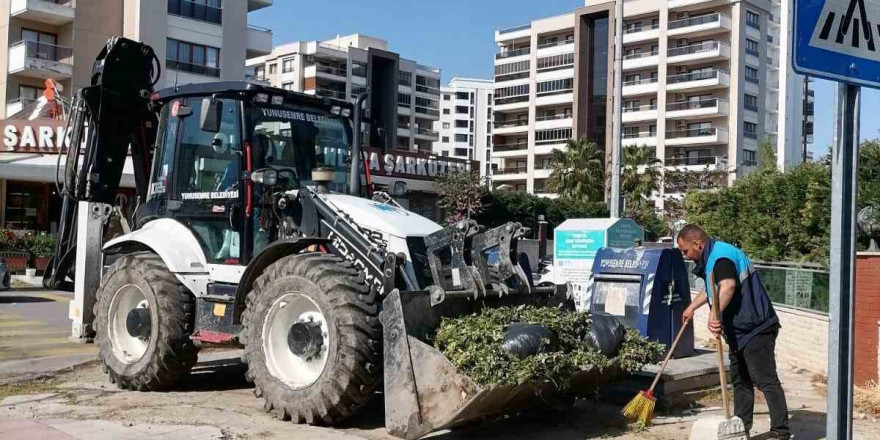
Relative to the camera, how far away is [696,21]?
69938mm

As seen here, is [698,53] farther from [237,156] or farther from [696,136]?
[237,156]

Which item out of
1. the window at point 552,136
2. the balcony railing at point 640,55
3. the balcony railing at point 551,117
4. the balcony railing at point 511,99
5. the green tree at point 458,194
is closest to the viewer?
the green tree at point 458,194

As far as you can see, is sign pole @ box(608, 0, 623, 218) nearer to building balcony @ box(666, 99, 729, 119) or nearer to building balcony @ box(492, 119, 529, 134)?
building balcony @ box(666, 99, 729, 119)

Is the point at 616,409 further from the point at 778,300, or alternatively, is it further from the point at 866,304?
the point at 778,300

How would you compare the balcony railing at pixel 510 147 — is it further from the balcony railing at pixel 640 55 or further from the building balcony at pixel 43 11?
the building balcony at pixel 43 11

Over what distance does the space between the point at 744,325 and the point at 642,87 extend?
68.7 m

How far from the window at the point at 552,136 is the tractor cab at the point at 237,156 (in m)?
71.4

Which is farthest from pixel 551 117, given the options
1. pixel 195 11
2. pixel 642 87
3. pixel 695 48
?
Answer: pixel 195 11

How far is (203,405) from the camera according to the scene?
801 centimetres

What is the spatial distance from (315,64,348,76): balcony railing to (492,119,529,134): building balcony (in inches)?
637

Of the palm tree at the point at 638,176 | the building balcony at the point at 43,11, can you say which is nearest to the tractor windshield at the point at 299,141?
the building balcony at the point at 43,11

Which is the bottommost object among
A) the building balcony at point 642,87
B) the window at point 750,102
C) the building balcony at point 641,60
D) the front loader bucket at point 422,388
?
the front loader bucket at point 422,388

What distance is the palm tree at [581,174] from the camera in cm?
5578

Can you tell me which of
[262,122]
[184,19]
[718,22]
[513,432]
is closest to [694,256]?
[513,432]
